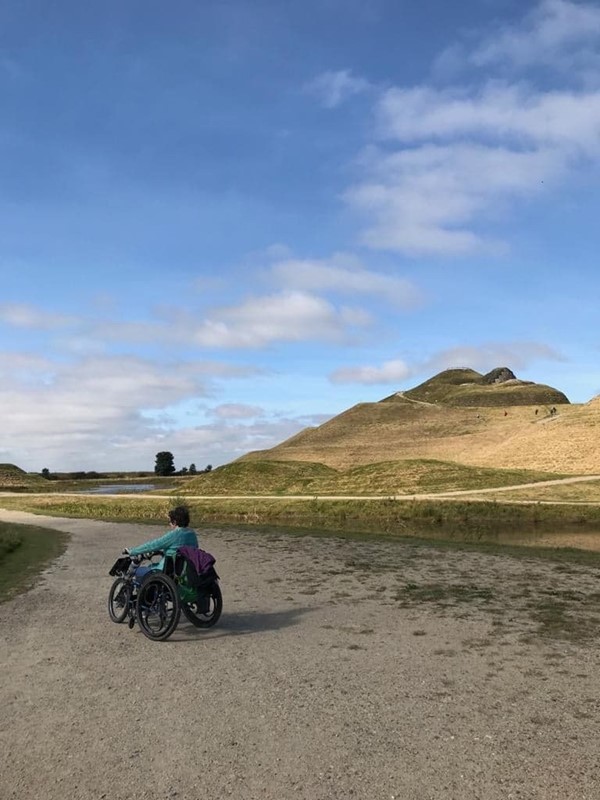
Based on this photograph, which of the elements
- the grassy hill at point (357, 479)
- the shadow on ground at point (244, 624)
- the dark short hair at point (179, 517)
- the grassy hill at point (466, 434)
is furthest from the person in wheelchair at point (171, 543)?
the grassy hill at point (466, 434)

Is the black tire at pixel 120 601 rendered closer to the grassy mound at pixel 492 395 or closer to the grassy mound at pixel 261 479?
the grassy mound at pixel 261 479

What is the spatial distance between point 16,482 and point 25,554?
317ft

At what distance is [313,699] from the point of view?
745 cm

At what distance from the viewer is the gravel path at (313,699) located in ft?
18.4

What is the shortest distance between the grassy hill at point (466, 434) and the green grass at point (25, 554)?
48.8 metres

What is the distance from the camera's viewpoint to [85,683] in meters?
8.20

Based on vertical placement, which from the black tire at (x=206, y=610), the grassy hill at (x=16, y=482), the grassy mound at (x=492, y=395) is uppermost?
the grassy mound at (x=492, y=395)

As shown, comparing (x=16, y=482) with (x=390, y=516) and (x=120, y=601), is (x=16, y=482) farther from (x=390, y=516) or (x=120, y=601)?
(x=120, y=601)

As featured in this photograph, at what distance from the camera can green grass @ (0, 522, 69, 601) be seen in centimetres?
1644

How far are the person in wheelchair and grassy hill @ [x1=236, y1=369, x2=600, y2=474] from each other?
2312 inches

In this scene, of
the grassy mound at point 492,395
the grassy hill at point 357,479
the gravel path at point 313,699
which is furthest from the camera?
the grassy mound at point 492,395

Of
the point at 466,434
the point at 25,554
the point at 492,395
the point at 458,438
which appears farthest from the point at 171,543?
the point at 492,395

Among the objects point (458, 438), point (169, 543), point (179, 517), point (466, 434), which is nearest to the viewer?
point (169, 543)

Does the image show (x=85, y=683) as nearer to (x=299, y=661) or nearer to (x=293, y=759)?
(x=299, y=661)
